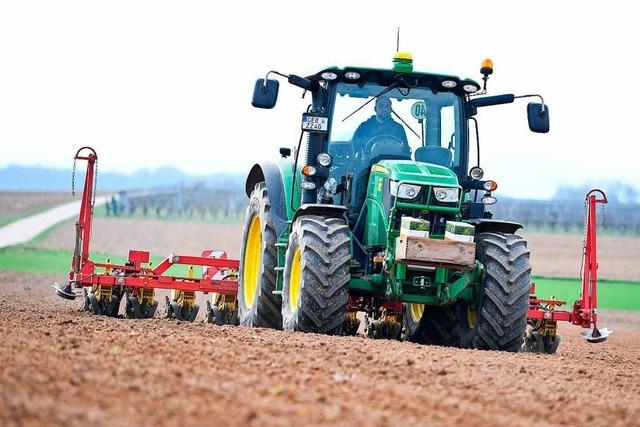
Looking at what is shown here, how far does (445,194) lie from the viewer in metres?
10.5

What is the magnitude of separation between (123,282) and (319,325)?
353 cm

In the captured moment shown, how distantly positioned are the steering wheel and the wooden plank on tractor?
4.19 ft

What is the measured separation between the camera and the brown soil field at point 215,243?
33250 millimetres

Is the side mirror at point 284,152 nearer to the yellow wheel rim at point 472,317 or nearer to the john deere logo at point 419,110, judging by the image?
the john deere logo at point 419,110

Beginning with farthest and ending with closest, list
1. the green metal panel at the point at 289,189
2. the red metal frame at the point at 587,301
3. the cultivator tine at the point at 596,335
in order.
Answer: the red metal frame at the point at 587,301 < the cultivator tine at the point at 596,335 < the green metal panel at the point at 289,189

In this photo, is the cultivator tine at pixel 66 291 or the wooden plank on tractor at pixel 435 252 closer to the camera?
the wooden plank on tractor at pixel 435 252

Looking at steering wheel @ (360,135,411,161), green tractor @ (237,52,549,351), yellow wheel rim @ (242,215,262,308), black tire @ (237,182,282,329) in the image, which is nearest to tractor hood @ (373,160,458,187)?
green tractor @ (237,52,549,351)

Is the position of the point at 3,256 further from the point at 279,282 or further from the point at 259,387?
the point at 259,387

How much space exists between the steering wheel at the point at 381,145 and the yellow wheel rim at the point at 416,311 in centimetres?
190

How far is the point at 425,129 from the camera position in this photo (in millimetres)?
11344

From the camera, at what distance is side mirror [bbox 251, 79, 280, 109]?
10.7 m

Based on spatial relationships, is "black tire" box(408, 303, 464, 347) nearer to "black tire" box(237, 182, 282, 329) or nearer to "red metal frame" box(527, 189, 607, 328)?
"red metal frame" box(527, 189, 607, 328)

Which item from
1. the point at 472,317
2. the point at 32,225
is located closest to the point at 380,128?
the point at 472,317

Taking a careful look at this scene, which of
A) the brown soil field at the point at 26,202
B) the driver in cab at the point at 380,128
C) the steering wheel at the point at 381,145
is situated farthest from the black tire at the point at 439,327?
the brown soil field at the point at 26,202
